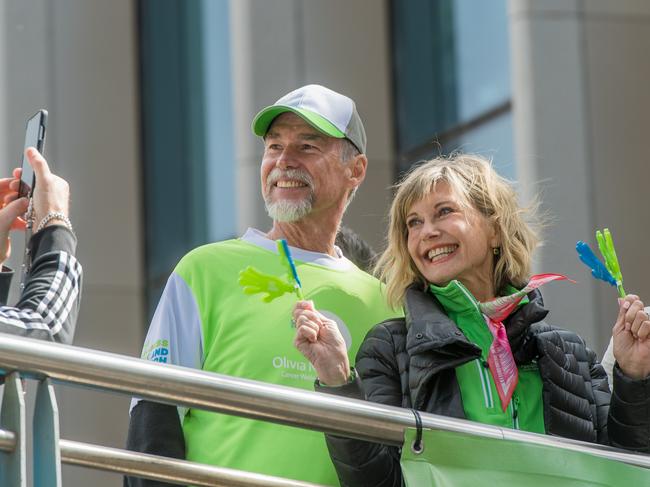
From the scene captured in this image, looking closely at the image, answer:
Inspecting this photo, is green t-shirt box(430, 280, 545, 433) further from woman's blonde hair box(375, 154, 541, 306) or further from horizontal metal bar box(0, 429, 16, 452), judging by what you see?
horizontal metal bar box(0, 429, 16, 452)

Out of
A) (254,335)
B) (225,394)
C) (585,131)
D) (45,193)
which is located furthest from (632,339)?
(585,131)

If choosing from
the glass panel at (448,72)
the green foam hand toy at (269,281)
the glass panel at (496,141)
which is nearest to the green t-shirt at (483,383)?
the green foam hand toy at (269,281)

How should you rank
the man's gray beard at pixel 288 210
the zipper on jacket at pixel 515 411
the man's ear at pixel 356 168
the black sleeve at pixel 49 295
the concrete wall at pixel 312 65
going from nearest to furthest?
the black sleeve at pixel 49 295, the zipper on jacket at pixel 515 411, the man's gray beard at pixel 288 210, the man's ear at pixel 356 168, the concrete wall at pixel 312 65

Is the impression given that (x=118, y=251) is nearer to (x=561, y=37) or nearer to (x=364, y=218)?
(x=364, y=218)

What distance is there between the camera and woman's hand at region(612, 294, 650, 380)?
3746 mm

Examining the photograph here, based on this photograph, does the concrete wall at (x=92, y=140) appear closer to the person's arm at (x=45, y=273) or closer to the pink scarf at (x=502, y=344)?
the person's arm at (x=45, y=273)

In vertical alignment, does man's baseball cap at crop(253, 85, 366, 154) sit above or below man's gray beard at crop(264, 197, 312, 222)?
above

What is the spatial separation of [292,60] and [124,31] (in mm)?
4407

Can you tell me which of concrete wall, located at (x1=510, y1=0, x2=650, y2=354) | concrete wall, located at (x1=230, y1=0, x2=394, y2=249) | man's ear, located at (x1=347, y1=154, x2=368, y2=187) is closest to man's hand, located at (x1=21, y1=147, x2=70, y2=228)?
man's ear, located at (x1=347, y1=154, x2=368, y2=187)

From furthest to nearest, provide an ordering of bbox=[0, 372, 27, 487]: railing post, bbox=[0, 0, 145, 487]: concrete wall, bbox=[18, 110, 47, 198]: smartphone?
1. bbox=[0, 0, 145, 487]: concrete wall
2. bbox=[18, 110, 47, 198]: smartphone
3. bbox=[0, 372, 27, 487]: railing post

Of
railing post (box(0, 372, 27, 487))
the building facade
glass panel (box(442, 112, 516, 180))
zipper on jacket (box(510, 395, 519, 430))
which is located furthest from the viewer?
glass panel (box(442, 112, 516, 180))

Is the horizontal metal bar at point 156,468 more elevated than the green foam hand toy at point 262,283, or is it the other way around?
the green foam hand toy at point 262,283

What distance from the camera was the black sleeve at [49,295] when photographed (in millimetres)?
3514

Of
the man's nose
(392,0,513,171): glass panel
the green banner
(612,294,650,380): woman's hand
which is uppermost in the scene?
(392,0,513,171): glass panel
